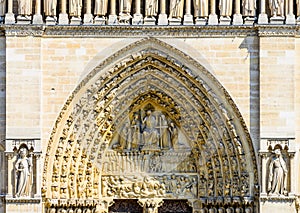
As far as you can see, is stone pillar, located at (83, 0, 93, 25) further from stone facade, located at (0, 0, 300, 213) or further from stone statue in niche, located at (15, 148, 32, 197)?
stone statue in niche, located at (15, 148, 32, 197)

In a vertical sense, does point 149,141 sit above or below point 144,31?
below

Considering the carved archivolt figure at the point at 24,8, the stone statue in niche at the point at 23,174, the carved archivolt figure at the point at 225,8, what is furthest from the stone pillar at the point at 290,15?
the stone statue in niche at the point at 23,174

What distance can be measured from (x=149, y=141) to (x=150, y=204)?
2.94 feet

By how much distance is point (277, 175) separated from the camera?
661 inches

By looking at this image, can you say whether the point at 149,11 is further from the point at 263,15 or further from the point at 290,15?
the point at 290,15

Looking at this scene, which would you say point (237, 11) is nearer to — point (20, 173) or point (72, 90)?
point (72, 90)

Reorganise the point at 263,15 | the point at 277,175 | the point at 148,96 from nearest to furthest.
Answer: the point at 277,175, the point at 263,15, the point at 148,96

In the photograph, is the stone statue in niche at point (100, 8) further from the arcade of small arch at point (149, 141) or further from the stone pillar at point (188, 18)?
the stone pillar at point (188, 18)

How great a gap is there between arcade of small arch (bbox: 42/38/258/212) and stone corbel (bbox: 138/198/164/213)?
0.05ft

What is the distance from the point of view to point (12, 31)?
16906mm

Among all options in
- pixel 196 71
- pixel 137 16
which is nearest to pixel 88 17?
pixel 137 16

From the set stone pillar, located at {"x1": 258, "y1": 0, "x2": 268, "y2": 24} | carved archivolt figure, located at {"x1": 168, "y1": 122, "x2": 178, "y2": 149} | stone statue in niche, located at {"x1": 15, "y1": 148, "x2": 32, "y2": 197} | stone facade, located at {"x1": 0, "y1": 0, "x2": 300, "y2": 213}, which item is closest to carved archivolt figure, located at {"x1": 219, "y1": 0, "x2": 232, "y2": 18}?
stone facade, located at {"x1": 0, "y1": 0, "x2": 300, "y2": 213}

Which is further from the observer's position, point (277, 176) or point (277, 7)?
point (277, 7)

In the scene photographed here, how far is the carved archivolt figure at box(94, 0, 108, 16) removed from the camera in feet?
55.9
